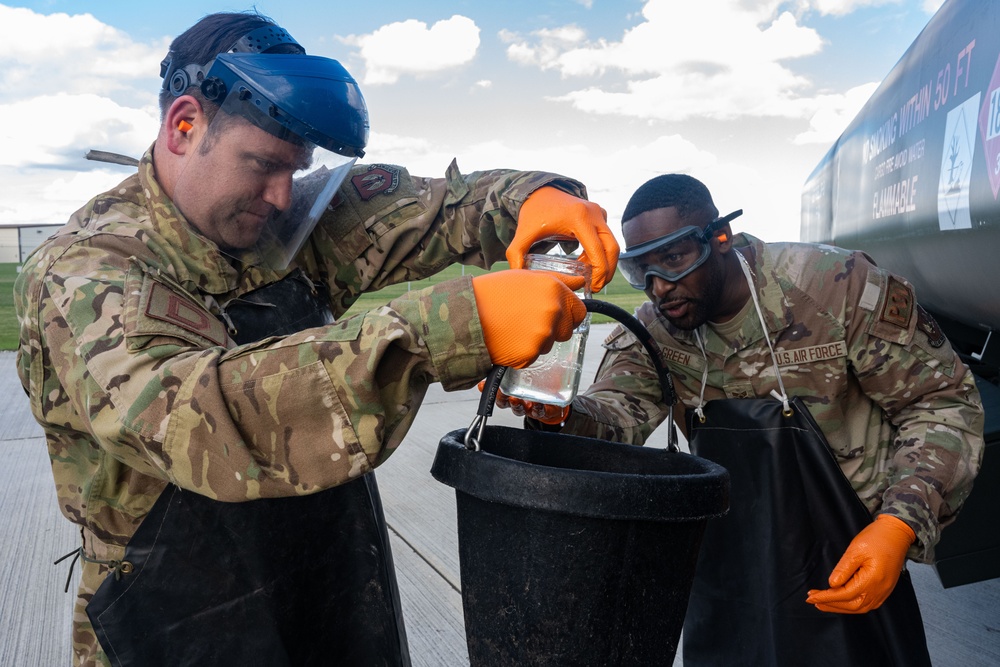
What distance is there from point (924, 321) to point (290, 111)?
183 centimetres

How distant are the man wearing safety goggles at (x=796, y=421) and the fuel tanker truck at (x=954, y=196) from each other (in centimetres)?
38

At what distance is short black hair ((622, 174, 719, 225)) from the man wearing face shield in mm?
714

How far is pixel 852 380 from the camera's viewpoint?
7.77 feet

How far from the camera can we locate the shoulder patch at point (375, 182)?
196 cm

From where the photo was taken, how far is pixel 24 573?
362 cm

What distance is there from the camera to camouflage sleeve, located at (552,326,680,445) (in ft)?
7.42

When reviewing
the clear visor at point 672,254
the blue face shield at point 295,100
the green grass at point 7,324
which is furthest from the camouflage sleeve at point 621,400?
the green grass at point 7,324

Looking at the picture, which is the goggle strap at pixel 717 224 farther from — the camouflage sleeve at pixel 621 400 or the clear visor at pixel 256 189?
the clear visor at pixel 256 189

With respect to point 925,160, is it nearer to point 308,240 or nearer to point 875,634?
point 875,634

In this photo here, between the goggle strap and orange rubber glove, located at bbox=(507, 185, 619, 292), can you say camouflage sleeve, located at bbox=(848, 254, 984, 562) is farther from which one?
orange rubber glove, located at bbox=(507, 185, 619, 292)

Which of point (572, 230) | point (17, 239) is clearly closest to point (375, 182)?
point (572, 230)

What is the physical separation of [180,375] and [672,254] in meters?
1.67

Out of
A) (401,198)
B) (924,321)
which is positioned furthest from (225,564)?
(924,321)

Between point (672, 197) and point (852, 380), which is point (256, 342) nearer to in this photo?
point (672, 197)
